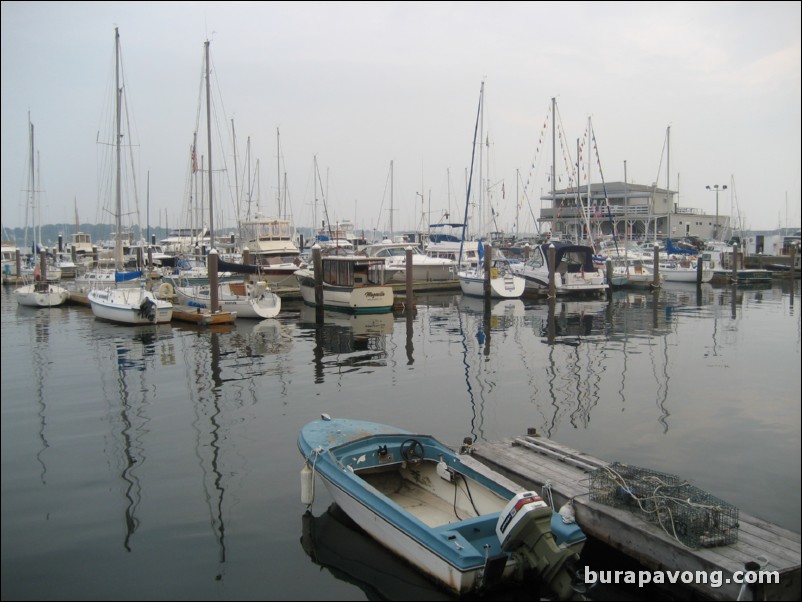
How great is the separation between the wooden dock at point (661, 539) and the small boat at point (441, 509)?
1.80ft

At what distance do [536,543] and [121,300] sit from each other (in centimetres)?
2285

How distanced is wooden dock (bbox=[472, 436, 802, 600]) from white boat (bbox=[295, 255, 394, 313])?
66.4ft

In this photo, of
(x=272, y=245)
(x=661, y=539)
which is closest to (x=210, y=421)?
(x=661, y=539)

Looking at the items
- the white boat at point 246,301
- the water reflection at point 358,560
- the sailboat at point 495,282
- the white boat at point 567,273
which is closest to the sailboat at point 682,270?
the white boat at point 567,273

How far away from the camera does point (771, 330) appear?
2334cm

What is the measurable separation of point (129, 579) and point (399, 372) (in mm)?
10578

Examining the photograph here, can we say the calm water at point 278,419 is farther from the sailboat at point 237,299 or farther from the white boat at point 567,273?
the white boat at point 567,273

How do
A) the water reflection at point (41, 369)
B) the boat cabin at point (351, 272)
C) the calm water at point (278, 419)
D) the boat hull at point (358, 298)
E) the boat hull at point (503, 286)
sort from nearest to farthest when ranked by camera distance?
the calm water at point (278, 419), the water reflection at point (41, 369), the boat hull at point (358, 298), the boat cabin at point (351, 272), the boat hull at point (503, 286)

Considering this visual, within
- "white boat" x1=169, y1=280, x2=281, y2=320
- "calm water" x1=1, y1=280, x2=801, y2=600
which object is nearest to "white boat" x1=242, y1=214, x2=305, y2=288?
"white boat" x1=169, y1=280, x2=281, y2=320

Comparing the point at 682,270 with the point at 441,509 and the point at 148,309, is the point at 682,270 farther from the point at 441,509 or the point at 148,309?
the point at 441,509

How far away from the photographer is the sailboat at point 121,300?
2481cm

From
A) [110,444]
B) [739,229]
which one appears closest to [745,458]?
[110,444]

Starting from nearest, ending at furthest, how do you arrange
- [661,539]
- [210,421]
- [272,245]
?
[661,539] < [210,421] < [272,245]

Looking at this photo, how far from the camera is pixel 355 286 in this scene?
1141 inches
